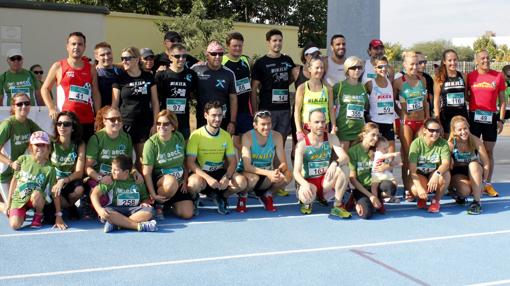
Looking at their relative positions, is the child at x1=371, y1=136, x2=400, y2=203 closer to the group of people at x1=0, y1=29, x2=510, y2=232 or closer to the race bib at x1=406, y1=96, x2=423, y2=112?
the group of people at x1=0, y1=29, x2=510, y2=232

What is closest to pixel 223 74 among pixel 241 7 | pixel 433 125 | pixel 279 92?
pixel 279 92

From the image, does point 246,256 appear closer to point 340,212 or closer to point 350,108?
point 340,212

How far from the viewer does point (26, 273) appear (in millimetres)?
4988

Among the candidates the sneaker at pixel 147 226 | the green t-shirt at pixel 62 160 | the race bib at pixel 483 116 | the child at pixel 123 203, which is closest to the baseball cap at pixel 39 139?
the green t-shirt at pixel 62 160

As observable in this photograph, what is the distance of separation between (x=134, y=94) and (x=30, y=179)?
1495 mm

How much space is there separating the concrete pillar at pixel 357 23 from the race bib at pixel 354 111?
2498mm

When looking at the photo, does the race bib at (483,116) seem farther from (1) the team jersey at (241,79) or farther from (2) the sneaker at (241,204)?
(2) the sneaker at (241,204)

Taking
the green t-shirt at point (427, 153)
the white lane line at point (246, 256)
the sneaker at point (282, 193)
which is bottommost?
the white lane line at point (246, 256)

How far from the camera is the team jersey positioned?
8.00 meters

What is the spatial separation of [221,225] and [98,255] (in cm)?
158

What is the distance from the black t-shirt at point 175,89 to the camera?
24.4 feet

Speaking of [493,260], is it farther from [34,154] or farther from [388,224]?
[34,154]

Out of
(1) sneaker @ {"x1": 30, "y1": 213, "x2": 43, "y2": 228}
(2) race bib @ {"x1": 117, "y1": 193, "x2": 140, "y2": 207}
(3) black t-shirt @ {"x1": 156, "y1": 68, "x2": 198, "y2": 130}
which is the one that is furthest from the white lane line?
(3) black t-shirt @ {"x1": 156, "y1": 68, "x2": 198, "y2": 130}

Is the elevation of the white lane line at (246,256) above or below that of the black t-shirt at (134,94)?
below
